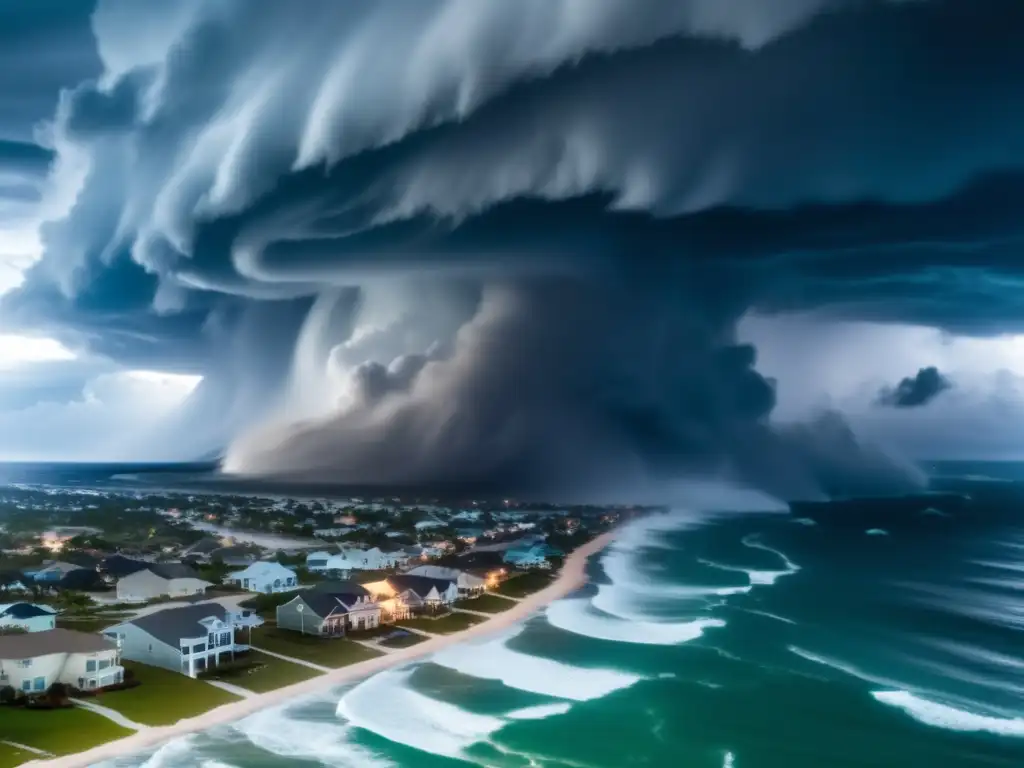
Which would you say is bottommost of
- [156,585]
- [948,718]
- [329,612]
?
[948,718]

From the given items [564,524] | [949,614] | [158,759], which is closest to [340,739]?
[158,759]

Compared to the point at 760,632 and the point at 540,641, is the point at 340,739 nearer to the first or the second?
the point at 540,641

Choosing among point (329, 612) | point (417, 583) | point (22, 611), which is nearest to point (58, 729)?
point (329, 612)

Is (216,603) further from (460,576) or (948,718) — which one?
(948,718)

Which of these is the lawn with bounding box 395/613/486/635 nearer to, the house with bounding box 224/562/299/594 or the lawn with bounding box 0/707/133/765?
the house with bounding box 224/562/299/594

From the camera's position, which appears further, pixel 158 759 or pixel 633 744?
pixel 633 744

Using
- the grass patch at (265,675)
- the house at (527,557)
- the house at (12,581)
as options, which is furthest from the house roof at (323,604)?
the house at (527,557)
